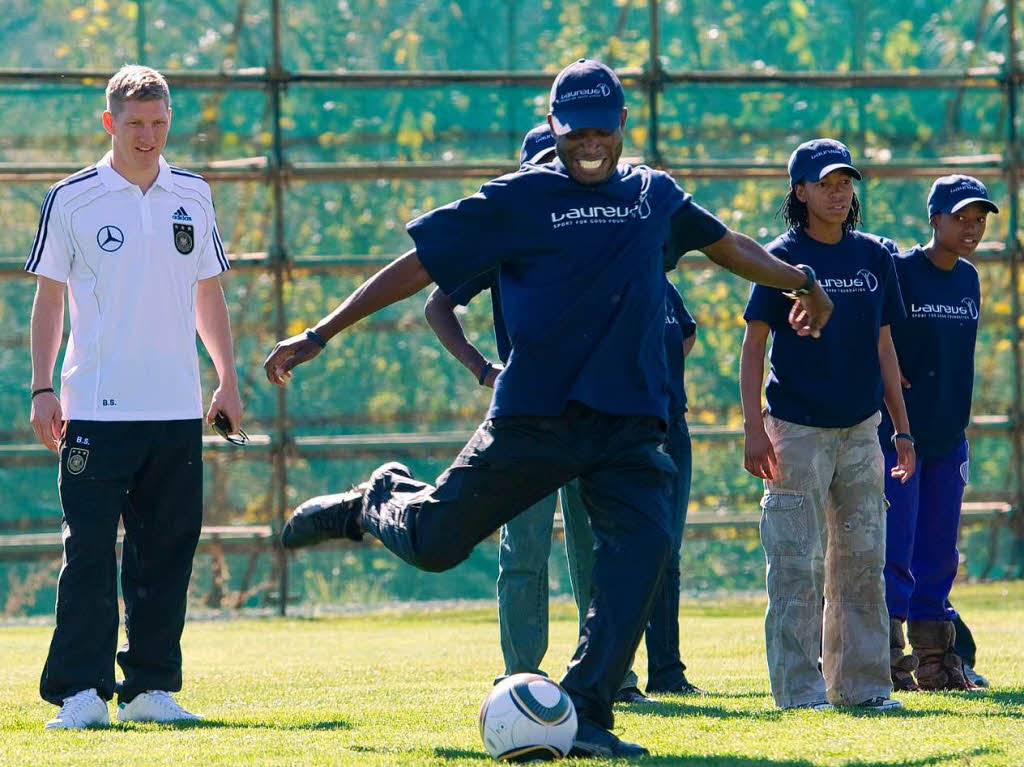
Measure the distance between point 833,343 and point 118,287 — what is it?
7.39ft

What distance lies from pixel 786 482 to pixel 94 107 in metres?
7.88

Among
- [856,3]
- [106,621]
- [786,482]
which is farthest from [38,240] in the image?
[856,3]

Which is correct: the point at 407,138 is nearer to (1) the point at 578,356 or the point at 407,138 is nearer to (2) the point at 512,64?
(2) the point at 512,64

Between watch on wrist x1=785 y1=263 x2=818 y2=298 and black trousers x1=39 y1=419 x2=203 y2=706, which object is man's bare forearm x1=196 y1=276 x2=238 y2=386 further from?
watch on wrist x1=785 y1=263 x2=818 y2=298

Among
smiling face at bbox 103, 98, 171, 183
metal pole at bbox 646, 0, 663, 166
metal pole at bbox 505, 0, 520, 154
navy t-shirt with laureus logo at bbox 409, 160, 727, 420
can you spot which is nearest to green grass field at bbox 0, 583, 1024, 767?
navy t-shirt with laureus logo at bbox 409, 160, 727, 420

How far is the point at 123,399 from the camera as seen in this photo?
537 cm

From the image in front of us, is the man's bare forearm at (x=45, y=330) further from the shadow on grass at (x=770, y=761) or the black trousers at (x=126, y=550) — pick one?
the shadow on grass at (x=770, y=761)

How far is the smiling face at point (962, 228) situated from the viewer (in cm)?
651

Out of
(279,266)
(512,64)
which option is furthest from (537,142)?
(512,64)

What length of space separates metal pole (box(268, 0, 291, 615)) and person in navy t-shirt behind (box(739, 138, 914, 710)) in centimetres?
676

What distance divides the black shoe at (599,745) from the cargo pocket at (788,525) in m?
1.34

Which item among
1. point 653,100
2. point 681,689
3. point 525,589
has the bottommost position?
point 681,689

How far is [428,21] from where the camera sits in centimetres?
1266

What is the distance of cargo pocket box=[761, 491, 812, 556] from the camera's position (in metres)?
5.57
